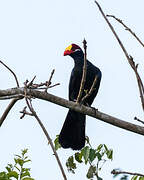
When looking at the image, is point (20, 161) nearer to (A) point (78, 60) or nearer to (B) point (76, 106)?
(B) point (76, 106)

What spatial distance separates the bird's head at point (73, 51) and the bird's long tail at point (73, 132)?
4.10ft

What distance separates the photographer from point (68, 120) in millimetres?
6465

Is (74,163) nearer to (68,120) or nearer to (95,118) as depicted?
(95,118)

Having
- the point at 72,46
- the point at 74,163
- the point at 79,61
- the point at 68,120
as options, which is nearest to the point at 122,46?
the point at 74,163

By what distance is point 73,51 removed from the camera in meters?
7.62

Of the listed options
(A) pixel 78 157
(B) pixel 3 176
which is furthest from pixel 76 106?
(B) pixel 3 176

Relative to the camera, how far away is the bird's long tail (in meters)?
6.05

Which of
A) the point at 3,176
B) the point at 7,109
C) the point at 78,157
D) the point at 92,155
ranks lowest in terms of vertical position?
the point at 3,176

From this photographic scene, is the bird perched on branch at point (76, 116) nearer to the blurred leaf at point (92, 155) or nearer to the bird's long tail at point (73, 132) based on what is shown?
the bird's long tail at point (73, 132)

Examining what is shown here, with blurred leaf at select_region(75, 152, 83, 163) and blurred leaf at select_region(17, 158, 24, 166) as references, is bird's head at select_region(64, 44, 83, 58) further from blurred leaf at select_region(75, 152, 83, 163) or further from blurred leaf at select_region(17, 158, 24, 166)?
blurred leaf at select_region(17, 158, 24, 166)

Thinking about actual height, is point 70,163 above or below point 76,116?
below

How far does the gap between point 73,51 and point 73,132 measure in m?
1.81

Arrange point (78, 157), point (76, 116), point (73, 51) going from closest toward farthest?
point (78, 157) → point (76, 116) → point (73, 51)

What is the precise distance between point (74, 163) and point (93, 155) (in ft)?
1.56
